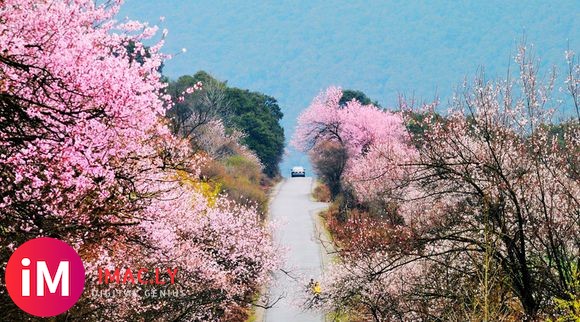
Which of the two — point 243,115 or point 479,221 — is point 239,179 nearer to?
point 243,115

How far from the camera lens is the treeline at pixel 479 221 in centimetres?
1348

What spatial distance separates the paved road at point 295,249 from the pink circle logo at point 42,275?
39.0 ft

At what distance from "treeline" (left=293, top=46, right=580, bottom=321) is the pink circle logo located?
16.7 feet

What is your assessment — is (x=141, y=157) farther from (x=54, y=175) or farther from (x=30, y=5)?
(x=30, y=5)

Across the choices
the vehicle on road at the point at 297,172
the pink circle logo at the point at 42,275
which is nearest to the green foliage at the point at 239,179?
the vehicle on road at the point at 297,172

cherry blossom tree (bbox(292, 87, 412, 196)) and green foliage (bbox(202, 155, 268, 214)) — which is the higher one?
cherry blossom tree (bbox(292, 87, 412, 196))

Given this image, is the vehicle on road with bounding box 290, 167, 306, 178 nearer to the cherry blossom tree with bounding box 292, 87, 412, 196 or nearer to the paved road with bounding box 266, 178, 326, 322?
the cherry blossom tree with bounding box 292, 87, 412, 196

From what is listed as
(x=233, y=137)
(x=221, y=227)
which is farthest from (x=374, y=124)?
(x=221, y=227)

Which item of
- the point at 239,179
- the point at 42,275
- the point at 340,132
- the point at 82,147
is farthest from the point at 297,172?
the point at 42,275

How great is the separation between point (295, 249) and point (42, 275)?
35324 mm

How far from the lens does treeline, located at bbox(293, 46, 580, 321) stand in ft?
44.2

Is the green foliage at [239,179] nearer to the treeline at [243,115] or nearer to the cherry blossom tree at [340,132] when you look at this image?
the cherry blossom tree at [340,132]

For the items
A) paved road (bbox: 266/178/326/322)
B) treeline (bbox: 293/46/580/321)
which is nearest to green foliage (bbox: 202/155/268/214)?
paved road (bbox: 266/178/326/322)

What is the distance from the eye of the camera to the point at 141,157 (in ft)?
39.7
